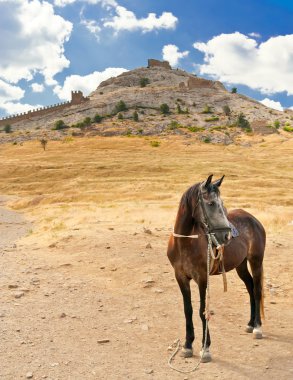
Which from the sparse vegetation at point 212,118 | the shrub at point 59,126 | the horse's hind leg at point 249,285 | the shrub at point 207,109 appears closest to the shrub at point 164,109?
the shrub at point 207,109

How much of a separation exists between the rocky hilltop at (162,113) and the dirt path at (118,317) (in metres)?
72.8

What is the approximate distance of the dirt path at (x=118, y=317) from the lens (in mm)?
7285

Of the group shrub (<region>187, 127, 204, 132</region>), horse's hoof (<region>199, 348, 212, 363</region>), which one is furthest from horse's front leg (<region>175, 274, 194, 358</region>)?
shrub (<region>187, 127, 204, 132</region>)

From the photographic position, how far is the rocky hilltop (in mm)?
96625

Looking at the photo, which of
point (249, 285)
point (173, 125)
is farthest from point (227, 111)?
point (249, 285)

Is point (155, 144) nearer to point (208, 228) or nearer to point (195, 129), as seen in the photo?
point (195, 129)

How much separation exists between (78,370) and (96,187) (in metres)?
41.0

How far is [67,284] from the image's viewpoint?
486 inches

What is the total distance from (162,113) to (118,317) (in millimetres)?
106134

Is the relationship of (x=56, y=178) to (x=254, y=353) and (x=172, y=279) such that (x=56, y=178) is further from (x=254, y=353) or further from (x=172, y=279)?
(x=254, y=353)

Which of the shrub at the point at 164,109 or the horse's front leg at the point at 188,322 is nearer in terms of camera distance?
the horse's front leg at the point at 188,322

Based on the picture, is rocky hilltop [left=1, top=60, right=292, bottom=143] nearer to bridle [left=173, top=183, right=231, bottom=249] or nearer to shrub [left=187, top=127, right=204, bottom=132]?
shrub [left=187, top=127, right=204, bottom=132]

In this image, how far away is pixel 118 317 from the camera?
9.89 metres

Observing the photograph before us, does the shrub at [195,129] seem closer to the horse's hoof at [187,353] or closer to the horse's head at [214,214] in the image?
the horse's hoof at [187,353]
